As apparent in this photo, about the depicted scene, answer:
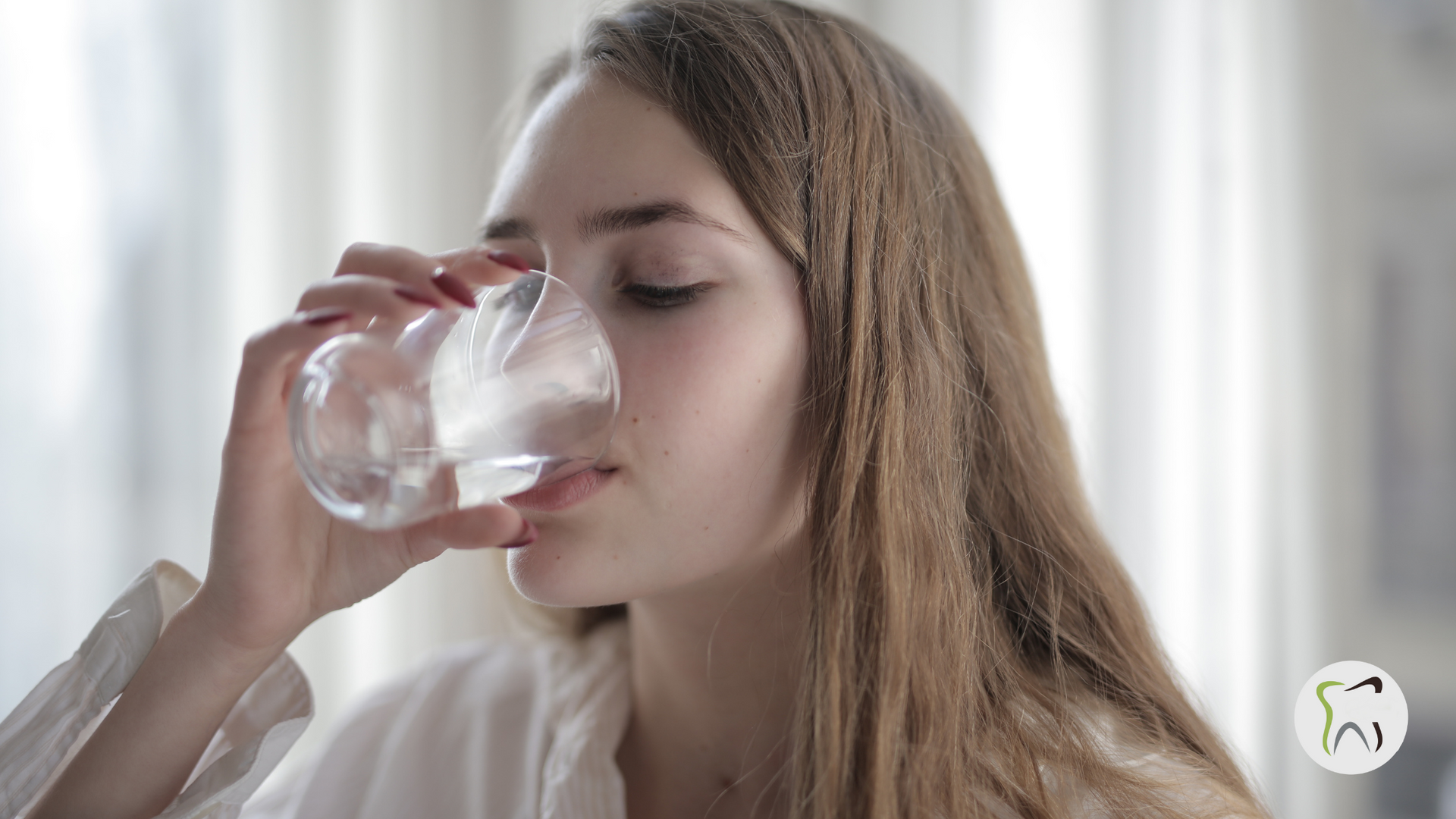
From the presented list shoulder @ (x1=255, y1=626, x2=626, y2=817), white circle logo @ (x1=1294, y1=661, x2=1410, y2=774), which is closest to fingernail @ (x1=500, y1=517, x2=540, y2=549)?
shoulder @ (x1=255, y1=626, x2=626, y2=817)

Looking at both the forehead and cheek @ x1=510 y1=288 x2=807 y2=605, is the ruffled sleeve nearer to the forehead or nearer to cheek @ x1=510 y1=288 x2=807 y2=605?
cheek @ x1=510 y1=288 x2=807 y2=605

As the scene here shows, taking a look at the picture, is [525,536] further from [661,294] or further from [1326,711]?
[1326,711]

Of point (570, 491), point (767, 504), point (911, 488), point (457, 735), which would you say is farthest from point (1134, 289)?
point (457, 735)

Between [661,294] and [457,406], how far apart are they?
8.2 inches

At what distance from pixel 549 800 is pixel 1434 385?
142 cm

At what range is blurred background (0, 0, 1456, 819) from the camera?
139cm

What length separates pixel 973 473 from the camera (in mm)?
976

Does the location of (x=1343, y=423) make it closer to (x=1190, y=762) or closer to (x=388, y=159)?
(x=1190, y=762)

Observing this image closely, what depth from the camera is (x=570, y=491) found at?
0.77m

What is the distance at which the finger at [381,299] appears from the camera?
673mm

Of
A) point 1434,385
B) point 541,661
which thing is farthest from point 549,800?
point 1434,385

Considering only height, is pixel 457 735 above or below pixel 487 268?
below

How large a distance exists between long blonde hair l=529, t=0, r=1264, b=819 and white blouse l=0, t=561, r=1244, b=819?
0.05 meters

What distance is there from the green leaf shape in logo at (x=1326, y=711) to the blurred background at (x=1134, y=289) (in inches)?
2.3
